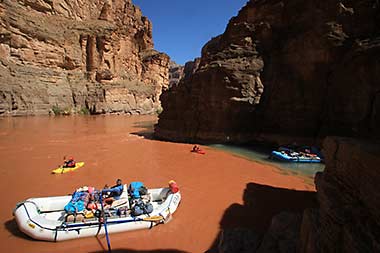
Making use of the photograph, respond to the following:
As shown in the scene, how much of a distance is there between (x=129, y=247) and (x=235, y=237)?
8.66 feet

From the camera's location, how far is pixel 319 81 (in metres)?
16.4

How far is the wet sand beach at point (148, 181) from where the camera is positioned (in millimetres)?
5234

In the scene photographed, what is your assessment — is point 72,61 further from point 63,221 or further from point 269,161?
point 63,221

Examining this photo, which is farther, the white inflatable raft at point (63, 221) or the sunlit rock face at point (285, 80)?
the sunlit rock face at point (285, 80)

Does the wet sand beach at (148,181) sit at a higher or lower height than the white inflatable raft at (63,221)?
lower

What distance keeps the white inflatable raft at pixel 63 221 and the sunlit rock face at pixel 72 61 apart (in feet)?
107

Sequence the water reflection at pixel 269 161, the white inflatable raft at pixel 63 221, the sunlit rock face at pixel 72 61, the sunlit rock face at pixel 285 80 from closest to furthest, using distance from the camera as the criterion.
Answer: the white inflatable raft at pixel 63 221
the water reflection at pixel 269 161
the sunlit rock face at pixel 285 80
the sunlit rock face at pixel 72 61

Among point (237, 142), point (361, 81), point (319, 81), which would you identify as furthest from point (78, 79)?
point (361, 81)

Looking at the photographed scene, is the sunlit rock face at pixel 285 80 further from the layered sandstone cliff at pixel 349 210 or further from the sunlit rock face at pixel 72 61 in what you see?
the sunlit rock face at pixel 72 61

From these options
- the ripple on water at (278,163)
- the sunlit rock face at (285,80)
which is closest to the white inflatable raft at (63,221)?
the ripple on water at (278,163)

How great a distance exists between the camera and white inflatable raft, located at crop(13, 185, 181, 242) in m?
5.14

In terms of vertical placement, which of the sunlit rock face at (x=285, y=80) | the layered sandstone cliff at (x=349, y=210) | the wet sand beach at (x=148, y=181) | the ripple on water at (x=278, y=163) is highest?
the sunlit rock face at (x=285, y=80)

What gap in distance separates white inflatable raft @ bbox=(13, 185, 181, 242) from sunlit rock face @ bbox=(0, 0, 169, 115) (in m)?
32.7

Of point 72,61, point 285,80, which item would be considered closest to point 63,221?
point 285,80
